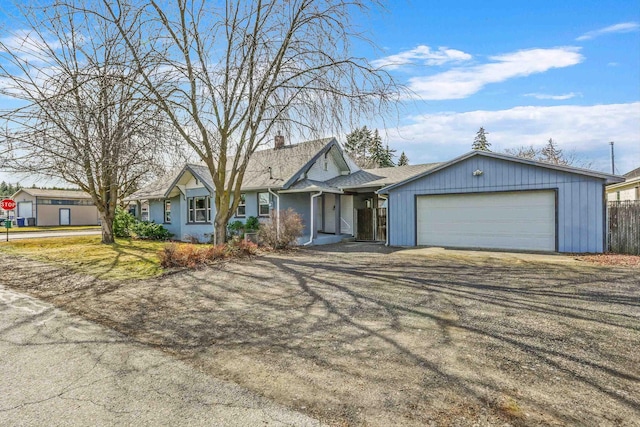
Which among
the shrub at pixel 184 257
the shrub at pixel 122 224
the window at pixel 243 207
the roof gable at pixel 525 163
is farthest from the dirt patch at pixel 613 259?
the shrub at pixel 122 224

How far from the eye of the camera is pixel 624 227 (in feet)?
38.2

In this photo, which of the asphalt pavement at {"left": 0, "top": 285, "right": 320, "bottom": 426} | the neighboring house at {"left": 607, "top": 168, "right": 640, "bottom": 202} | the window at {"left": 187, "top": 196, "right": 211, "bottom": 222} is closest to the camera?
the asphalt pavement at {"left": 0, "top": 285, "right": 320, "bottom": 426}

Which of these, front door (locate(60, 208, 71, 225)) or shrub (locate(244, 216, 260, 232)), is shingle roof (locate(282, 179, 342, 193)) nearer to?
shrub (locate(244, 216, 260, 232))

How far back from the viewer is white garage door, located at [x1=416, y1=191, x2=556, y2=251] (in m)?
12.5

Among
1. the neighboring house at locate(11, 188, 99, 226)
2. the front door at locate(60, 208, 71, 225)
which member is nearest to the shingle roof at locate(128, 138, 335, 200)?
the neighboring house at locate(11, 188, 99, 226)

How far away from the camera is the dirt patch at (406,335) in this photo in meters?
3.08

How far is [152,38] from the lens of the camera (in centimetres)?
962

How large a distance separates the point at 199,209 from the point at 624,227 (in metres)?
18.4

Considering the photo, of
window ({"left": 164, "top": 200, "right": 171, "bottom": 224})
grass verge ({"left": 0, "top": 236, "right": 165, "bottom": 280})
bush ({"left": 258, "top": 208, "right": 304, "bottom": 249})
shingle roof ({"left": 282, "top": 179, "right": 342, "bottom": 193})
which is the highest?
shingle roof ({"left": 282, "top": 179, "right": 342, "bottom": 193})

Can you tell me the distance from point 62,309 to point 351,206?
14.2 meters

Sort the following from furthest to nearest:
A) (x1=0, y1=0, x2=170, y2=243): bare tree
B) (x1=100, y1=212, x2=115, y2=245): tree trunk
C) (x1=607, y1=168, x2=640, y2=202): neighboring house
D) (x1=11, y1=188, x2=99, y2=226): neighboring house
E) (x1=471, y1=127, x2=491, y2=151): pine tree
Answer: (x1=471, y1=127, x2=491, y2=151): pine tree
(x1=11, y1=188, x2=99, y2=226): neighboring house
(x1=607, y1=168, x2=640, y2=202): neighboring house
(x1=100, y1=212, x2=115, y2=245): tree trunk
(x1=0, y1=0, x2=170, y2=243): bare tree

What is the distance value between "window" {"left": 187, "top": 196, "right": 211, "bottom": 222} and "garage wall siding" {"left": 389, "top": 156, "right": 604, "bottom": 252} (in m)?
9.84

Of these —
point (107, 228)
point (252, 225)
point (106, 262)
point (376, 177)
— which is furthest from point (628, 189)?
point (107, 228)

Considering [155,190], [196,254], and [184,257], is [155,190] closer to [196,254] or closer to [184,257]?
[196,254]
